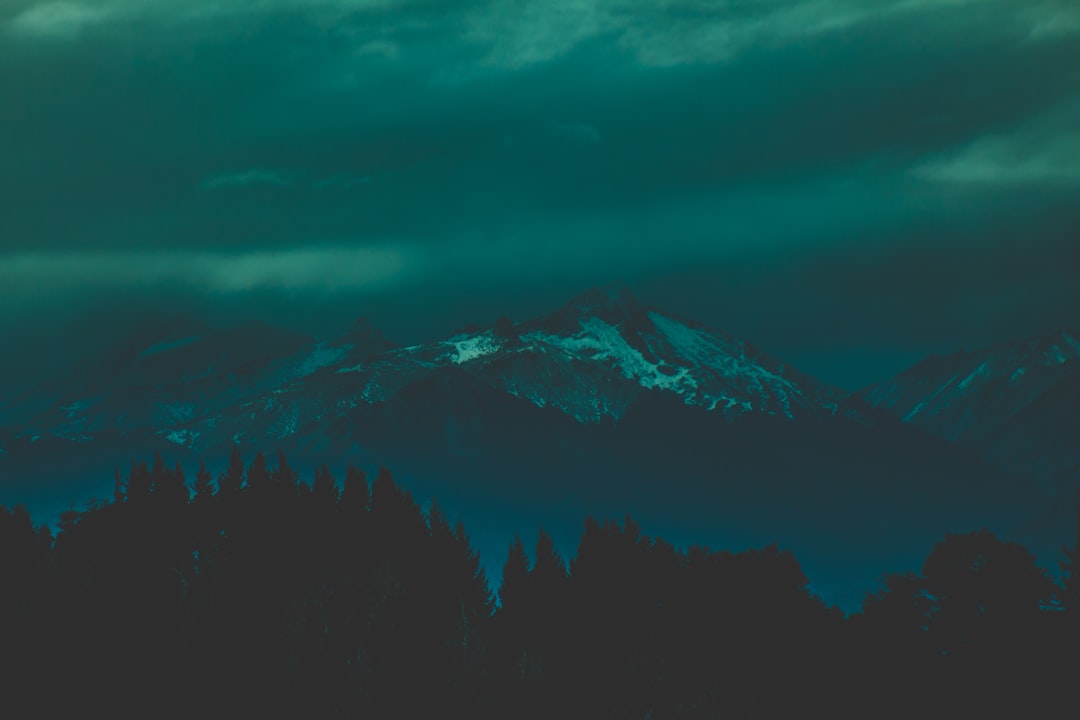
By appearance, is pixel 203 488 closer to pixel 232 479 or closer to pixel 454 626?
pixel 232 479

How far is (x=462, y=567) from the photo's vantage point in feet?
485

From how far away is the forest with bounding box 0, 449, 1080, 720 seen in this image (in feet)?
347

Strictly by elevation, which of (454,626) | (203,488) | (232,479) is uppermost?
(232,479)

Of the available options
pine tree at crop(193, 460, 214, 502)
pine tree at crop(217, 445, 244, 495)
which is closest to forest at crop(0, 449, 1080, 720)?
pine tree at crop(217, 445, 244, 495)

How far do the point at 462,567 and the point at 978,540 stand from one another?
49457mm

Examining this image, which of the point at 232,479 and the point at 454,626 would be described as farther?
the point at 232,479

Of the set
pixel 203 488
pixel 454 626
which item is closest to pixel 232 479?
pixel 203 488

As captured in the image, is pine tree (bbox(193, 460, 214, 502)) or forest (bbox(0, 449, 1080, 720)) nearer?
forest (bbox(0, 449, 1080, 720))

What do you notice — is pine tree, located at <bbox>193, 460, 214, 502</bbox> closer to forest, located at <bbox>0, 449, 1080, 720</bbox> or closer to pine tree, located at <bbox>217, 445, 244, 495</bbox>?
forest, located at <bbox>0, 449, 1080, 720</bbox>

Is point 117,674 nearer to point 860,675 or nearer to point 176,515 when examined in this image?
point 176,515

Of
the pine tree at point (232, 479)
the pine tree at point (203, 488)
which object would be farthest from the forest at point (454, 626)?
the pine tree at point (203, 488)

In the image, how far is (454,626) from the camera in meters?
112

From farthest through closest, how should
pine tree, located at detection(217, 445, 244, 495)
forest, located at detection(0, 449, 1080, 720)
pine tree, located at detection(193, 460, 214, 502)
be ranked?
pine tree, located at detection(217, 445, 244, 495), pine tree, located at detection(193, 460, 214, 502), forest, located at detection(0, 449, 1080, 720)

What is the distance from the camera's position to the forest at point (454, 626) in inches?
4168
